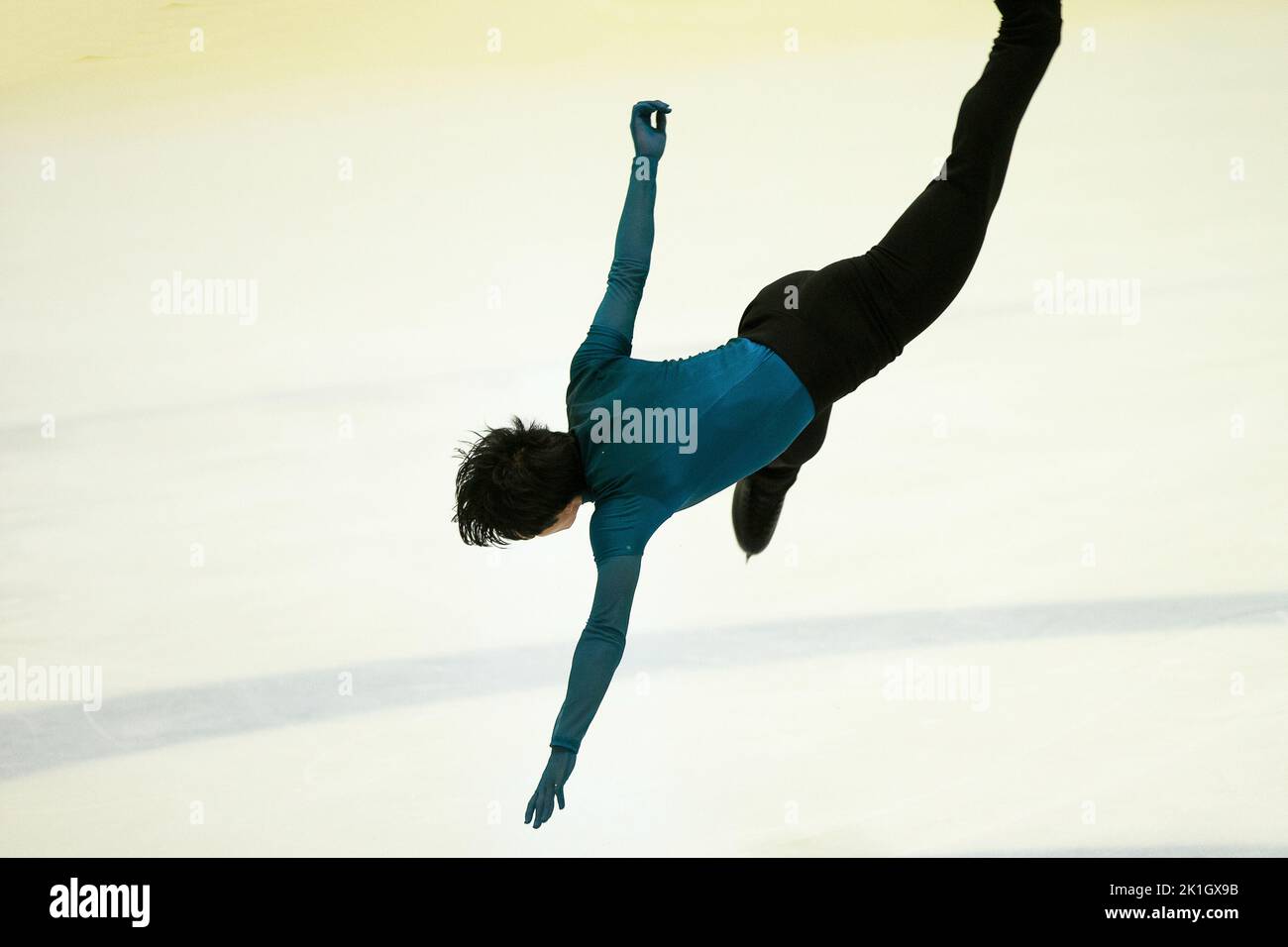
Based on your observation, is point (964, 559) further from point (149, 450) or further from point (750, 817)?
point (149, 450)

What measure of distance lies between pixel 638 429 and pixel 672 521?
4.35ft

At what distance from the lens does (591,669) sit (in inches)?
85.6

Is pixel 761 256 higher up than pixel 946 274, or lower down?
A: higher up

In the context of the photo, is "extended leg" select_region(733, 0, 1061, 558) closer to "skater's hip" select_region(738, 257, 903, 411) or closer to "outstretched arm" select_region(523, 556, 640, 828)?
"skater's hip" select_region(738, 257, 903, 411)

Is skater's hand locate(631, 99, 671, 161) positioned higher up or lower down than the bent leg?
higher up

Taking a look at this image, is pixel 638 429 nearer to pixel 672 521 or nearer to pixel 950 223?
pixel 950 223

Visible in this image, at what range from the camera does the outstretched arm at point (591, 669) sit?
85.2 inches

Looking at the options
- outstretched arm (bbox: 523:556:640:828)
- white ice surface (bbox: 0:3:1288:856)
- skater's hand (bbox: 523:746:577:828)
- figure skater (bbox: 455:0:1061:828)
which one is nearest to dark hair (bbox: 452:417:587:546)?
figure skater (bbox: 455:0:1061:828)

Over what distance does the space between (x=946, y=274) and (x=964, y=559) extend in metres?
1.03

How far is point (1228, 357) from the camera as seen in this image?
407cm

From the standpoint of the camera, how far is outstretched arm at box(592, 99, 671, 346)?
2414mm

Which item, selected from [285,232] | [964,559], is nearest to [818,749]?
[964,559]

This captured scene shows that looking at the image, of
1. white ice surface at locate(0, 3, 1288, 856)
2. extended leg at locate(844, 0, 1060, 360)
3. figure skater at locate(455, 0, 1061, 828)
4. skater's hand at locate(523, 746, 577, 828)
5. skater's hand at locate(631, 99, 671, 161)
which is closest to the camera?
skater's hand at locate(523, 746, 577, 828)

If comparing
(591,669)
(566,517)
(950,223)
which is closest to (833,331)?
(950,223)
